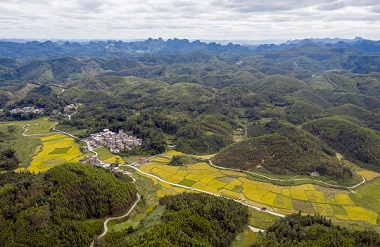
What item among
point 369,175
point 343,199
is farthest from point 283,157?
point 369,175

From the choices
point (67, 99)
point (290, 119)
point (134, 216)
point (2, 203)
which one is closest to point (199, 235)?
point (134, 216)

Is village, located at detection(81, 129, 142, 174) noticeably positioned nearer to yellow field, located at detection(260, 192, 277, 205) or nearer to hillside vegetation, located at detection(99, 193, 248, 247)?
hillside vegetation, located at detection(99, 193, 248, 247)

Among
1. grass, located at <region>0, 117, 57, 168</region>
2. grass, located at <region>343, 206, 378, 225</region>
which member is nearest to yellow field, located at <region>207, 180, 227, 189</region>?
grass, located at <region>343, 206, 378, 225</region>

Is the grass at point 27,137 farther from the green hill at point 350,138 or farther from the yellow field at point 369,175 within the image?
the green hill at point 350,138

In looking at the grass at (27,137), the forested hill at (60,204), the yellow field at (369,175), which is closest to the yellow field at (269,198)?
the forested hill at (60,204)

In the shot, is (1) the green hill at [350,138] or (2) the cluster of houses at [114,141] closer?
(1) the green hill at [350,138]
